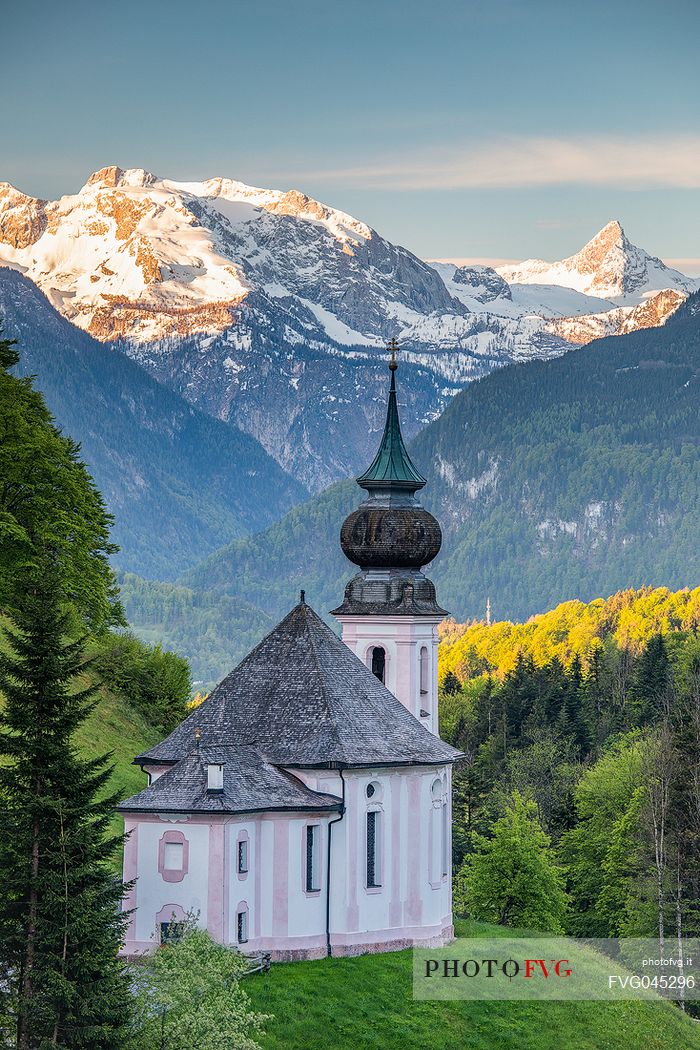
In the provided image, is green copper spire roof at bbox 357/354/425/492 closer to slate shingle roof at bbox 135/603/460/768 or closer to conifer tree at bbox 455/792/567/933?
conifer tree at bbox 455/792/567/933

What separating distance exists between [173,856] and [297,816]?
483 centimetres

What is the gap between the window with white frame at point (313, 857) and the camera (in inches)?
2719

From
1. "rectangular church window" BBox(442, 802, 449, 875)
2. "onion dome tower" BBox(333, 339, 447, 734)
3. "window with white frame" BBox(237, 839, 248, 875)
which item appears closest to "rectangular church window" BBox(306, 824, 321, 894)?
"window with white frame" BBox(237, 839, 248, 875)

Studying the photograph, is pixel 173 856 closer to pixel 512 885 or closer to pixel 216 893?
pixel 216 893

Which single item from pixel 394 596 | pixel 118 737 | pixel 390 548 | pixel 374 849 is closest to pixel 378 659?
pixel 394 596

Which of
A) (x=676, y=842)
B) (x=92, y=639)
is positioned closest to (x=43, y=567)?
(x=92, y=639)

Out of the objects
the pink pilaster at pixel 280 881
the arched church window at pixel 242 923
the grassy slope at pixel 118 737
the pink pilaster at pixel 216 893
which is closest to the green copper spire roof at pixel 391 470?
the grassy slope at pixel 118 737

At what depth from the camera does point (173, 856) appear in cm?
6506

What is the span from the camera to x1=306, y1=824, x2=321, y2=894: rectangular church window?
2724 inches

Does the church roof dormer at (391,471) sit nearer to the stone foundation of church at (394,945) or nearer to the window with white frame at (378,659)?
the window with white frame at (378,659)

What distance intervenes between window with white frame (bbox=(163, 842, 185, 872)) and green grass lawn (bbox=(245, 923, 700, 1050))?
3820 mm

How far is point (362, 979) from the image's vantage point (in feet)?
218

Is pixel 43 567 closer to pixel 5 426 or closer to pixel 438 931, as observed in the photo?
pixel 5 426

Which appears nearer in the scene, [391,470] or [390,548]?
[390,548]
